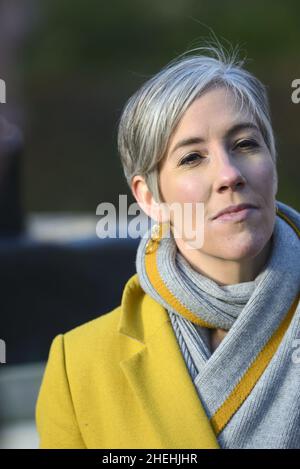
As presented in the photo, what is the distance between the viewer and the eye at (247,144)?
2071 millimetres

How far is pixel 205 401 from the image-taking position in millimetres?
2043

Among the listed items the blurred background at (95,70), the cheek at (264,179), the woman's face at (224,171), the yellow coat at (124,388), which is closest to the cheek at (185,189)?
the woman's face at (224,171)

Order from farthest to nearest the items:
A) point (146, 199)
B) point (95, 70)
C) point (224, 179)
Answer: point (95, 70), point (146, 199), point (224, 179)

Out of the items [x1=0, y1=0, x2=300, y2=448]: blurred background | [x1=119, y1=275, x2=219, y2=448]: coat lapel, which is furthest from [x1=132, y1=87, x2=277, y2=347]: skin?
[x1=0, y1=0, x2=300, y2=448]: blurred background

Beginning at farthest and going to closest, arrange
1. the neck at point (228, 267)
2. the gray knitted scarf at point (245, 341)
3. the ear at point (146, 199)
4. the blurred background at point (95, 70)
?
1. the blurred background at point (95, 70)
2. the ear at point (146, 199)
3. the neck at point (228, 267)
4. the gray knitted scarf at point (245, 341)

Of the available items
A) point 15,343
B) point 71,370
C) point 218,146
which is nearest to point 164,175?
point 218,146

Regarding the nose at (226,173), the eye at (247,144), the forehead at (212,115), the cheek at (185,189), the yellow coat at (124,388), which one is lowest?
the yellow coat at (124,388)

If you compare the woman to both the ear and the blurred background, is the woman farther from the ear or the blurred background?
the blurred background

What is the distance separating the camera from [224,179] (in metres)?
2.01

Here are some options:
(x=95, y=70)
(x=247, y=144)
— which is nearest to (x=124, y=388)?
(x=247, y=144)

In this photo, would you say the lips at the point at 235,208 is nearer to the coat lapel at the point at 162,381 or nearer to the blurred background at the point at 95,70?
the coat lapel at the point at 162,381

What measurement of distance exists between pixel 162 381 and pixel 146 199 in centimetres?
44

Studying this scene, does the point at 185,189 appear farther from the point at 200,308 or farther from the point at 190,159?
the point at 200,308
